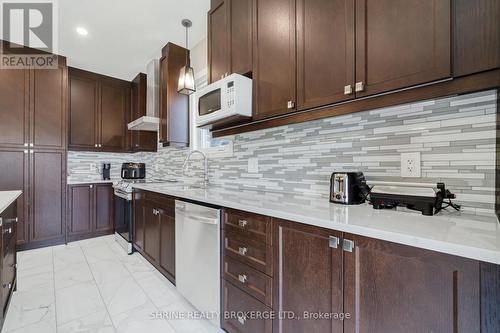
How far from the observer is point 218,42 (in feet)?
6.31

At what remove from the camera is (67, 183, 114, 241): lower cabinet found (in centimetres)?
328

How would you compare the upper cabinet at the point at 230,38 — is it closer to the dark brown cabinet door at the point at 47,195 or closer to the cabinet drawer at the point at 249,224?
the cabinet drawer at the point at 249,224

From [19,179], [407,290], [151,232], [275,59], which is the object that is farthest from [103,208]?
[407,290]

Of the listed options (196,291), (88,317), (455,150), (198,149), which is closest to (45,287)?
(88,317)

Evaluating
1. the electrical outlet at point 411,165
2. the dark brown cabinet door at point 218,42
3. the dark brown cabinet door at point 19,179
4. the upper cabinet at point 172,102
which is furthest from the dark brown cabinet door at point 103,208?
the electrical outlet at point 411,165

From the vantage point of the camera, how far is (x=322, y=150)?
1.53 metres

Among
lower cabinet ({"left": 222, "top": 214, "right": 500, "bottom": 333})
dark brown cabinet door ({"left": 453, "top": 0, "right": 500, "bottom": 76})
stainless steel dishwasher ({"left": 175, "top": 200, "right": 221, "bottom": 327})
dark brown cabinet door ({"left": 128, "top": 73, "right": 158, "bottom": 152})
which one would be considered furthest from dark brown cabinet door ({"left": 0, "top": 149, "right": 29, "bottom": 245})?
dark brown cabinet door ({"left": 453, "top": 0, "right": 500, "bottom": 76})

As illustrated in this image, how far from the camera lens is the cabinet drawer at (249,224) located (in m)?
1.15

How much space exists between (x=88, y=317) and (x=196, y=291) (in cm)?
79

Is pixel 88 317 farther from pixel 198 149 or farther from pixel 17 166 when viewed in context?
pixel 17 166

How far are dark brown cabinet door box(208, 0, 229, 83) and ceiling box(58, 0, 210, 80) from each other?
0.34 m

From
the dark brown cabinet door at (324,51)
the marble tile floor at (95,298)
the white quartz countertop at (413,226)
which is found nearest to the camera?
the white quartz countertop at (413,226)

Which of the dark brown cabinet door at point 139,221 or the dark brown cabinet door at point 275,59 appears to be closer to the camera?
the dark brown cabinet door at point 275,59

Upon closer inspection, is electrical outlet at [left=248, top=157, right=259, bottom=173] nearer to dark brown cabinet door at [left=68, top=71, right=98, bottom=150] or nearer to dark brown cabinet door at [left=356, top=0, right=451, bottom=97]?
dark brown cabinet door at [left=356, top=0, right=451, bottom=97]
